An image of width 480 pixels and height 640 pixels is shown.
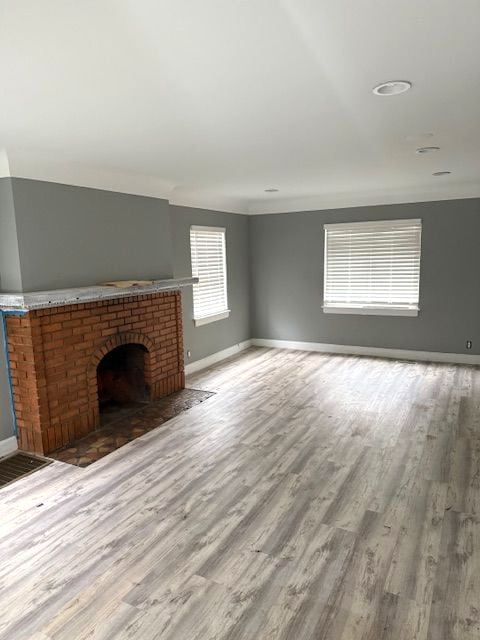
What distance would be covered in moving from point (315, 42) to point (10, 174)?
2647 mm

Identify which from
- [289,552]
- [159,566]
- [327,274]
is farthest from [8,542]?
[327,274]

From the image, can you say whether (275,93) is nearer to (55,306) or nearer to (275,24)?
(275,24)

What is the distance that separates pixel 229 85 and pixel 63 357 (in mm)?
2645

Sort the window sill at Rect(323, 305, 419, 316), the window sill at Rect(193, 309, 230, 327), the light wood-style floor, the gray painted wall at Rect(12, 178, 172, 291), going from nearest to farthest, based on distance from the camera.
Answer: the light wood-style floor < the gray painted wall at Rect(12, 178, 172, 291) < the window sill at Rect(193, 309, 230, 327) < the window sill at Rect(323, 305, 419, 316)

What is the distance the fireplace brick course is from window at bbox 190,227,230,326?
1.49 m

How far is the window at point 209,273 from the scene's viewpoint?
19.7 ft

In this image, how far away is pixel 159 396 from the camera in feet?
16.2

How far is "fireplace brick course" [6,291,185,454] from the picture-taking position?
3.52 m

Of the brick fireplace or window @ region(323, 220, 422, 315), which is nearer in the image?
the brick fireplace

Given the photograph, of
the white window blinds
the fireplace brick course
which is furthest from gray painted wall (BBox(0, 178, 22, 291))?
the white window blinds

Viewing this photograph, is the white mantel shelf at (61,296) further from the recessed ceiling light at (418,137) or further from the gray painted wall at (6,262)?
the recessed ceiling light at (418,137)

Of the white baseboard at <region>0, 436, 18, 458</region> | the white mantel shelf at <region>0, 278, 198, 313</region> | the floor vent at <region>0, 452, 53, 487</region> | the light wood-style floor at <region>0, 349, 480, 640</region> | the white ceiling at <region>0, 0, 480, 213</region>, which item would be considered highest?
the white ceiling at <region>0, 0, 480, 213</region>

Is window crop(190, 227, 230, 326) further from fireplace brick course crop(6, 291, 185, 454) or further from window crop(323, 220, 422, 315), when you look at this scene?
window crop(323, 220, 422, 315)

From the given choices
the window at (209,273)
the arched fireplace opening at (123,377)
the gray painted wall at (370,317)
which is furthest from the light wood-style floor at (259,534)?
the window at (209,273)
